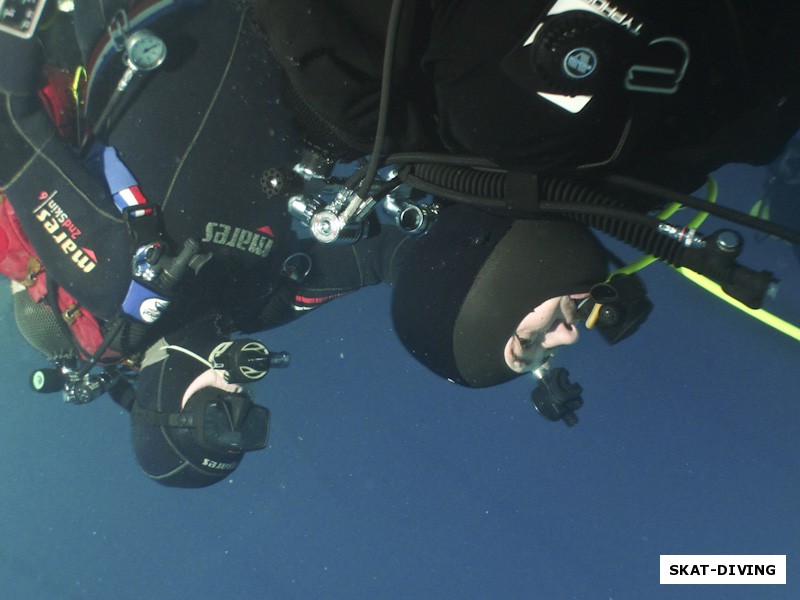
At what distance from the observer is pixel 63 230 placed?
186 centimetres

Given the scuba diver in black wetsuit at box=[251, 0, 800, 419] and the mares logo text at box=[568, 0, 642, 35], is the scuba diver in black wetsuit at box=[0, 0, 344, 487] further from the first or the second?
the mares logo text at box=[568, 0, 642, 35]

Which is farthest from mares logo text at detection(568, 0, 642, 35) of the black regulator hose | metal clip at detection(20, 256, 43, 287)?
metal clip at detection(20, 256, 43, 287)

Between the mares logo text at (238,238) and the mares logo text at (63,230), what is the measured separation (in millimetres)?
365

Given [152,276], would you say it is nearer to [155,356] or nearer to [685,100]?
[155,356]

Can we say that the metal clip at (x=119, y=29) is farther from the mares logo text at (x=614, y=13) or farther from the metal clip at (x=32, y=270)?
the mares logo text at (x=614, y=13)

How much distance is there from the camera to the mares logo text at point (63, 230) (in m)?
1.85

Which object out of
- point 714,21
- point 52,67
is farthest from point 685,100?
point 52,67

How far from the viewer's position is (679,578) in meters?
4.21

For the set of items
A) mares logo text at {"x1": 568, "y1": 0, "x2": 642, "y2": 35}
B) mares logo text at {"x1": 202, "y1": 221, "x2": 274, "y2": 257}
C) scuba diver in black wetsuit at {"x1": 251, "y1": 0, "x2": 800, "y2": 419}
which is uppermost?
mares logo text at {"x1": 568, "y1": 0, "x2": 642, "y2": 35}

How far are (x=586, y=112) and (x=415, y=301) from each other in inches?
36.6

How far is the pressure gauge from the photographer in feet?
5.24

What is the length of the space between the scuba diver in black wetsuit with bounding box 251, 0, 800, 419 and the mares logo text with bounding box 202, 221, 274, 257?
2.23 feet

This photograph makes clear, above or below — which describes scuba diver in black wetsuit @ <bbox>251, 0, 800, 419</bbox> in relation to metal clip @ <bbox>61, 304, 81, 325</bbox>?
above

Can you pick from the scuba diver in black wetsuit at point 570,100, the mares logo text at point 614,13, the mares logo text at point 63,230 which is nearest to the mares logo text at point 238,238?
the mares logo text at point 63,230
